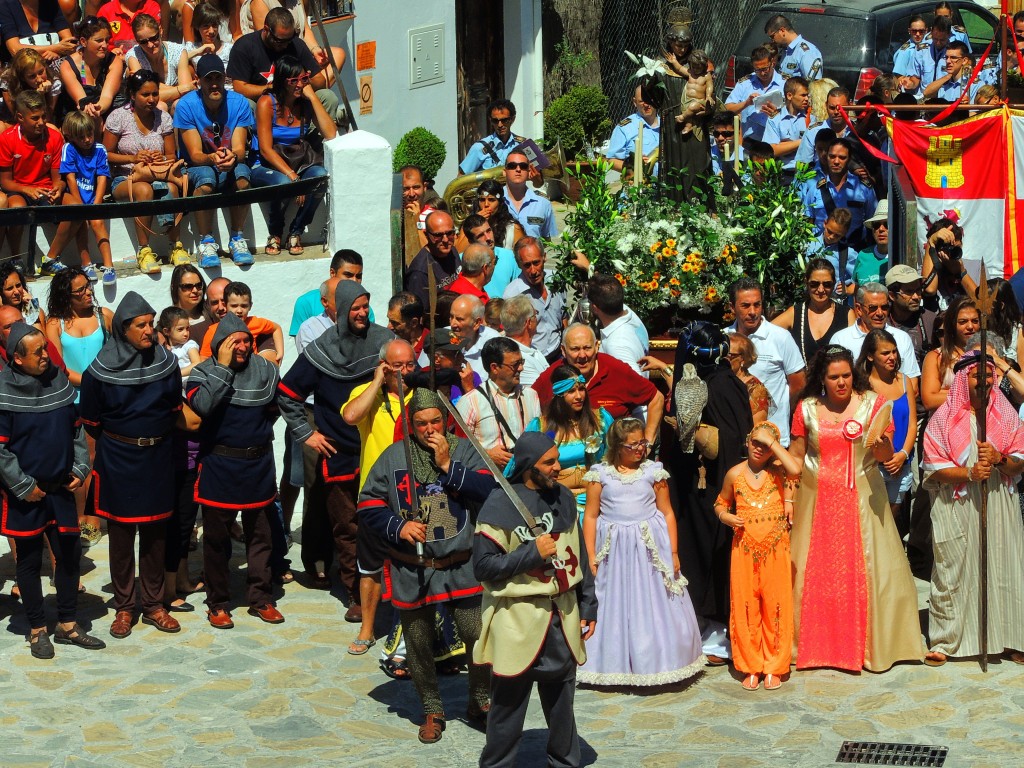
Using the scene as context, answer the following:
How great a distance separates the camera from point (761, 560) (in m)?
9.49

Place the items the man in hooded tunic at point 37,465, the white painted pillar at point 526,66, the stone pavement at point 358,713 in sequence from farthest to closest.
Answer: the white painted pillar at point 526,66 → the man in hooded tunic at point 37,465 → the stone pavement at point 358,713

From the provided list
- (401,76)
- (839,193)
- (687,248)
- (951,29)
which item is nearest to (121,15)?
(401,76)

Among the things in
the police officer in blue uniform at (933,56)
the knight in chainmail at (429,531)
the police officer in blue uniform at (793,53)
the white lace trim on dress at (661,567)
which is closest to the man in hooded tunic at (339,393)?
the knight in chainmail at (429,531)

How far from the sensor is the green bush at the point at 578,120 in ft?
71.0

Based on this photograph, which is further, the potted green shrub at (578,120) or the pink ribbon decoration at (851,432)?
the potted green shrub at (578,120)

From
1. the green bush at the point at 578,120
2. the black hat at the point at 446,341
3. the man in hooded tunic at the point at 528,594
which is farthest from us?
the green bush at the point at 578,120

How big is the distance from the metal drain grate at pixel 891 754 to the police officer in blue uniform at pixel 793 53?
1023 centimetres

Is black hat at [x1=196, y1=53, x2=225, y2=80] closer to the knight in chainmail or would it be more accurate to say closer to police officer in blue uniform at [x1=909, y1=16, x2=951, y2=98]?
the knight in chainmail

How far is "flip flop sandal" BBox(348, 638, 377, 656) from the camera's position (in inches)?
396

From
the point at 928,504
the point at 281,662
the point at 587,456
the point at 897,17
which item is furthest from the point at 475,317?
the point at 897,17

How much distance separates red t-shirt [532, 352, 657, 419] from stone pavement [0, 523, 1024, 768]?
5.37 feet

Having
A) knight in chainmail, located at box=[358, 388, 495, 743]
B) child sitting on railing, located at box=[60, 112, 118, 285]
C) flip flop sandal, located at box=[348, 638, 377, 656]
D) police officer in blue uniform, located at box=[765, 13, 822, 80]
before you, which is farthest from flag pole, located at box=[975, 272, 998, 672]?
police officer in blue uniform, located at box=[765, 13, 822, 80]

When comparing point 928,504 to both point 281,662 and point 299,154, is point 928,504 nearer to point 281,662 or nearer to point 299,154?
point 281,662

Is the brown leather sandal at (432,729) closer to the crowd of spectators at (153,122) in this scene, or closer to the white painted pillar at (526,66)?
the crowd of spectators at (153,122)
